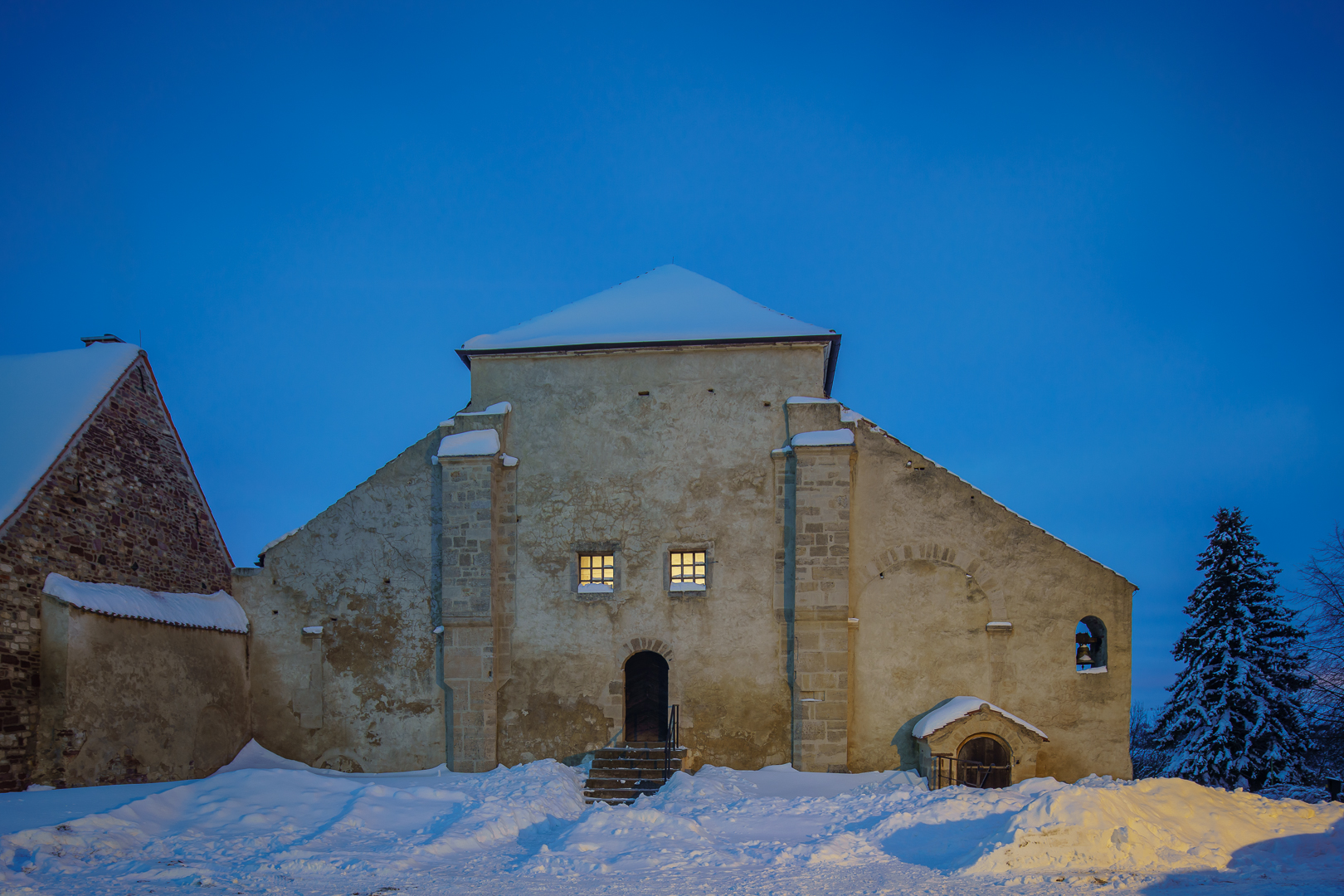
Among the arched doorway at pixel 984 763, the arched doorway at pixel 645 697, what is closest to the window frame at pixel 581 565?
the arched doorway at pixel 645 697

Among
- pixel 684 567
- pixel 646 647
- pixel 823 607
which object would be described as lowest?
pixel 646 647

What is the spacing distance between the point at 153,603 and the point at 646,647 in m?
8.95

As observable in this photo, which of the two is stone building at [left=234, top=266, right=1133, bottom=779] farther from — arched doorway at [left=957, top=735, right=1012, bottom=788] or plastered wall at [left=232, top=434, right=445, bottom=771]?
arched doorway at [left=957, top=735, right=1012, bottom=788]

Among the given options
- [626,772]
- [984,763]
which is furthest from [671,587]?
[984,763]

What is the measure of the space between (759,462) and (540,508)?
4.56 metres

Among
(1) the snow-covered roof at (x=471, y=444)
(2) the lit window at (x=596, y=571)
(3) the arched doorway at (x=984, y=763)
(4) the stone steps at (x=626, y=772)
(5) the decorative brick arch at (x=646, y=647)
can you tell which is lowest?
(4) the stone steps at (x=626, y=772)

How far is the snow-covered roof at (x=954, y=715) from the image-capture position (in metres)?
14.3

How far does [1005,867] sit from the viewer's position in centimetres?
924

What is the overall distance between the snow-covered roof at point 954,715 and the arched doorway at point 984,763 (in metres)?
0.51

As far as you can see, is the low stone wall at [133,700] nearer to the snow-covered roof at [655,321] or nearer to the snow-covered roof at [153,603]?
the snow-covered roof at [153,603]

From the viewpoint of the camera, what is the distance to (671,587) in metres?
16.1

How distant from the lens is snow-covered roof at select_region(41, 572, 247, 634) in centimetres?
1280

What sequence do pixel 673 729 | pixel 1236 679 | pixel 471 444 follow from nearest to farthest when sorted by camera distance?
pixel 673 729
pixel 471 444
pixel 1236 679

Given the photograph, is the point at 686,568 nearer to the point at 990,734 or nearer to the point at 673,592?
the point at 673,592
